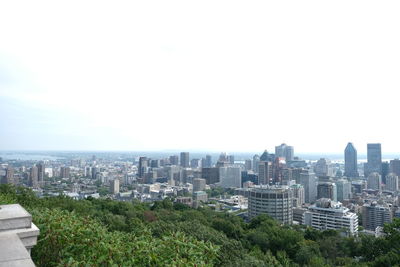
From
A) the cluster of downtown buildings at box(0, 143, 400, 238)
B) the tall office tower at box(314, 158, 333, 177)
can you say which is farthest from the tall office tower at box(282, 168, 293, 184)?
the tall office tower at box(314, 158, 333, 177)

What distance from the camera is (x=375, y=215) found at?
898 inches

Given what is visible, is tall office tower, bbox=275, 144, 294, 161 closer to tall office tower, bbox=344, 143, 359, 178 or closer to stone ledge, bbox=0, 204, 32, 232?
tall office tower, bbox=344, 143, 359, 178

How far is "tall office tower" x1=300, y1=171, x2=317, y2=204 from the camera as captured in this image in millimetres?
36125

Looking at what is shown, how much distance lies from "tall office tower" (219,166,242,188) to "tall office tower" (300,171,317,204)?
9871mm

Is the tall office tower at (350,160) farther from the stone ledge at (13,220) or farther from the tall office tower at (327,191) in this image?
the stone ledge at (13,220)

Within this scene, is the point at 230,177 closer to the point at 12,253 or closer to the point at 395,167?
the point at 395,167

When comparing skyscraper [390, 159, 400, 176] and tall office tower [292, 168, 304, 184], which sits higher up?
skyscraper [390, 159, 400, 176]

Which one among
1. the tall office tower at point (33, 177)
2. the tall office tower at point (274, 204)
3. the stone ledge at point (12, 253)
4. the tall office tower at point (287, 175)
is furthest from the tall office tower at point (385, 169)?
the stone ledge at point (12, 253)

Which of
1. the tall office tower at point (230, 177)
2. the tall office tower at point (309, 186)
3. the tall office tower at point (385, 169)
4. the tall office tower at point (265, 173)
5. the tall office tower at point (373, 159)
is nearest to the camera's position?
the tall office tower at point (309, 186)

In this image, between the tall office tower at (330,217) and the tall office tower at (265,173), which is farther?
the tall office tower at (265,173)

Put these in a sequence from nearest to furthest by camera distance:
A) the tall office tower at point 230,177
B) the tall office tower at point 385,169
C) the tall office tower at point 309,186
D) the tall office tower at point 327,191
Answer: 1. the tall office tower at point 327,191
2. the tall office tower at point 309,186
3. the tall office tower at point 230,177
4. the tall office tower at point 385,169

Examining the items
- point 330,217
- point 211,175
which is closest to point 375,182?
point 211,175

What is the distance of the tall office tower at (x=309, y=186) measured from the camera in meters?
36.1

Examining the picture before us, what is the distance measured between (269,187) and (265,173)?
2117 cm
